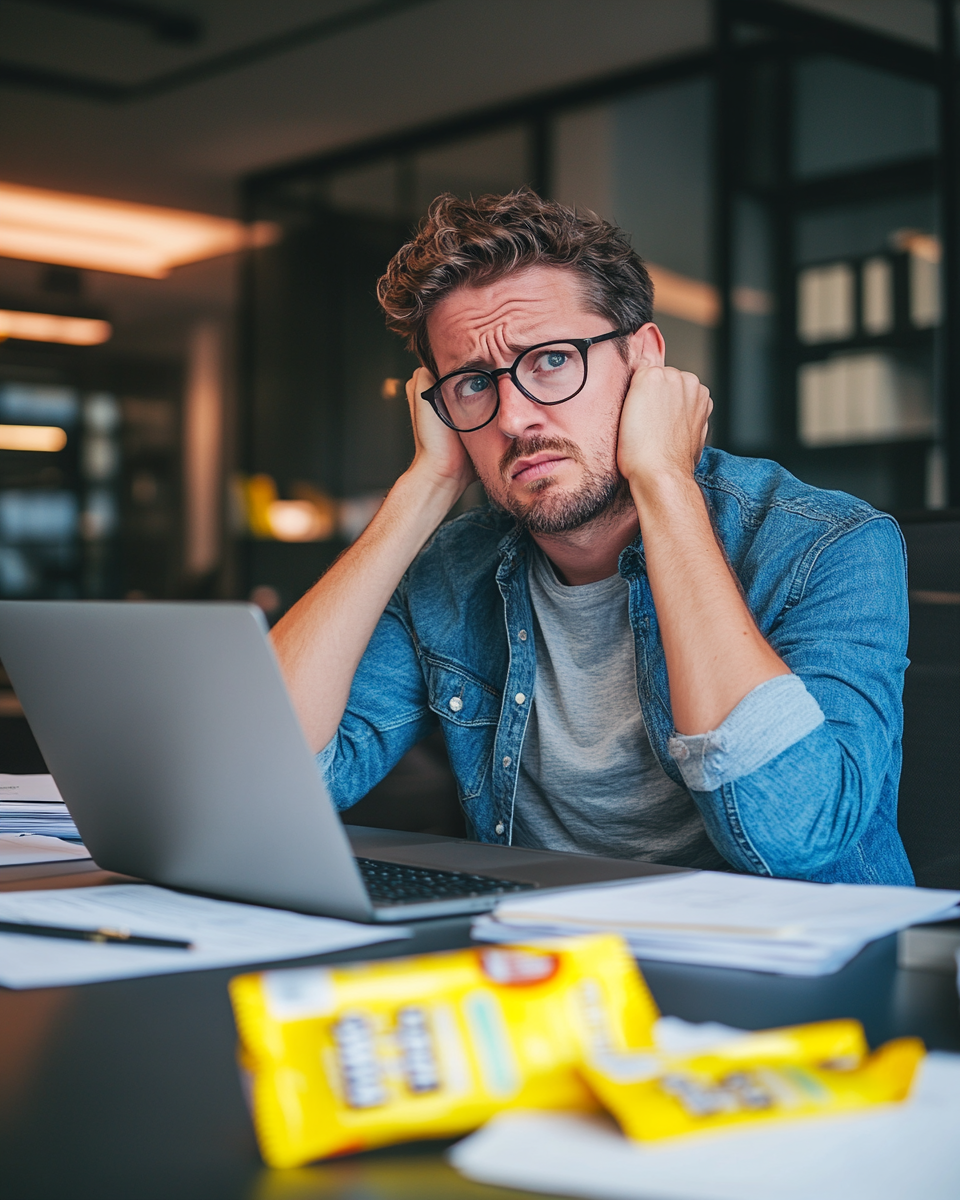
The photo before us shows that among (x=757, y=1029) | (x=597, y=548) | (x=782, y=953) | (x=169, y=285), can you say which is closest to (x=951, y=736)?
(x=597, y=548)

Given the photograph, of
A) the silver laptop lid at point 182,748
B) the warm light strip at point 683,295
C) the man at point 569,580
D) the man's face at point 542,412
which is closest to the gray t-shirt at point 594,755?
the man at point 569,580

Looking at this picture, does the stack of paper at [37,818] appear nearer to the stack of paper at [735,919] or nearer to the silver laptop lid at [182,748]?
the silver laptop lid at [182,748]

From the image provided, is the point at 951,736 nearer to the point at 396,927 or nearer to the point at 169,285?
the point at 396,927

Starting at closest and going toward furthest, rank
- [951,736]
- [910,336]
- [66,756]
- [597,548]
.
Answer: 1. [66,756]
2. [951,736]
3. [597,548]
4. [910,336]

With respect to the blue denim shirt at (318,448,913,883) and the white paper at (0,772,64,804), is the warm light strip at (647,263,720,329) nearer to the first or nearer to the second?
the blue denim shirt at (318,448,913,883)

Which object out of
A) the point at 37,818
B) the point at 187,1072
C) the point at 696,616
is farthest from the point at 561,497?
the point at 187,1072

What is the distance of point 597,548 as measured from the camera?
1361 mm

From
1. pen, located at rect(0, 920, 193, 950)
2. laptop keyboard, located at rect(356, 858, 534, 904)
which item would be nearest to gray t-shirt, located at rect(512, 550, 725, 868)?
laptop keyboard, located at rect(356, 858, 534, 904)

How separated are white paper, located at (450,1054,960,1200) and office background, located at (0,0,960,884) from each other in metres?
0.91

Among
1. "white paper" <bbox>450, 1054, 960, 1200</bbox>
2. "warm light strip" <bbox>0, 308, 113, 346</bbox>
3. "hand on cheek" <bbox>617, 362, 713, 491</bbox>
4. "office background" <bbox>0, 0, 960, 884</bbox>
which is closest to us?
"white paper" <bbox>450, 1054, 960, 1200</bbox>

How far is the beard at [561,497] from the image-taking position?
1295 mm

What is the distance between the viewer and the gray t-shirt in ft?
4.02

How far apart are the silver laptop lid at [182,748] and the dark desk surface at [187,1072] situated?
3.4 inches

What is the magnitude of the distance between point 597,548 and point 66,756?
0.66m
